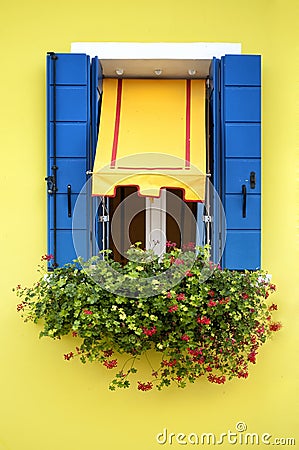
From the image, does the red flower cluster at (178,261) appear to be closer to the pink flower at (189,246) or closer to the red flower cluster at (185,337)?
the pink flower at (189,246)

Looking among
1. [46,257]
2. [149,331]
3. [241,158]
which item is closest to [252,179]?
[241,158]

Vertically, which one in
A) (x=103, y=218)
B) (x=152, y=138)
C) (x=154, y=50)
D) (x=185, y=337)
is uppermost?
(x=154, y=50)

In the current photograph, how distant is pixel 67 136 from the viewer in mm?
7059

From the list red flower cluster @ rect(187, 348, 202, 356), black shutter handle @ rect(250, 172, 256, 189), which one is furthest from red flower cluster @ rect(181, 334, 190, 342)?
black shutter handle @ rect(250, 172, 256, 189)

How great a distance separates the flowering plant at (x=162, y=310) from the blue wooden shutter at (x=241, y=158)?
27cm

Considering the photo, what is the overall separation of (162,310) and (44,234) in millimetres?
1467

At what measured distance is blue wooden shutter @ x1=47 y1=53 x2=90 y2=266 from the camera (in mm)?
7039

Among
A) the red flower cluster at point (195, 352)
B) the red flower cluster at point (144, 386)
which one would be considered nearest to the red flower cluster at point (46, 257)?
the red flower cluster at point (144, 386)

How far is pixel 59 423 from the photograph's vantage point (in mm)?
7191

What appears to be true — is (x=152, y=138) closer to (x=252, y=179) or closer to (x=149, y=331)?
(x=252, y=179)

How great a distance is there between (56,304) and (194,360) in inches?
50.2

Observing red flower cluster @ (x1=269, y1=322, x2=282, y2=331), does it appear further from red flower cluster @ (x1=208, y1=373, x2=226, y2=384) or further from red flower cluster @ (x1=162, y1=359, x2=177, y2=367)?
red flower cluster @ (x1=162, y1=359, x2=177, y2=367)

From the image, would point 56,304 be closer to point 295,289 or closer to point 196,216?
point 196,216

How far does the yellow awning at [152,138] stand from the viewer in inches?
266
